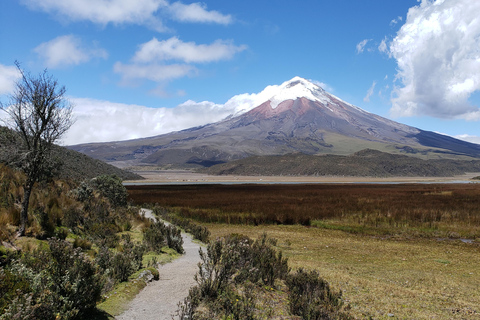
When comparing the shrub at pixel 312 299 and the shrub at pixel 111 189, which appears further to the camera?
the shrub at pixel 111 189

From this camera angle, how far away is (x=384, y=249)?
50.0ft

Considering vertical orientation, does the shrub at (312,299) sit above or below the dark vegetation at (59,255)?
below

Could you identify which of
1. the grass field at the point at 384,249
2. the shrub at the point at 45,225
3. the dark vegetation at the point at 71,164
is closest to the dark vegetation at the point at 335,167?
the dark vegetation at the point at 71,164

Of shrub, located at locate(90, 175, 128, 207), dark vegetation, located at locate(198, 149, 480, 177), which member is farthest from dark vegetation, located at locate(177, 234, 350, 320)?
dark vegetation, located at locate(198, 149, 480, 177)

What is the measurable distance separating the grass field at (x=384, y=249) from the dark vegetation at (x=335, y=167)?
127 m

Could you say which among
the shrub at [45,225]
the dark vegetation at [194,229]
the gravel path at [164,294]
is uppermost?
the shrub at [45,225]

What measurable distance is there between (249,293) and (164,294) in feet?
6.11

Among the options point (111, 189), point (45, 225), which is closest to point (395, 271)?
point (45, 225)

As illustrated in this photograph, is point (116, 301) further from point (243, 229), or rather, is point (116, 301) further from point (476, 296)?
point (243, 229)

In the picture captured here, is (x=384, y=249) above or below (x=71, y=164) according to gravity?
below

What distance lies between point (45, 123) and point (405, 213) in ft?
86.7

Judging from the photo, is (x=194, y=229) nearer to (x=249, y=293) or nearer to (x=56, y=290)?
(x=249, y=293)

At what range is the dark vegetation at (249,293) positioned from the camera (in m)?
5.86

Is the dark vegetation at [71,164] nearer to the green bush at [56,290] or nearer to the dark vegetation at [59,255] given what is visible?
the dark vegetation at [59,255]
